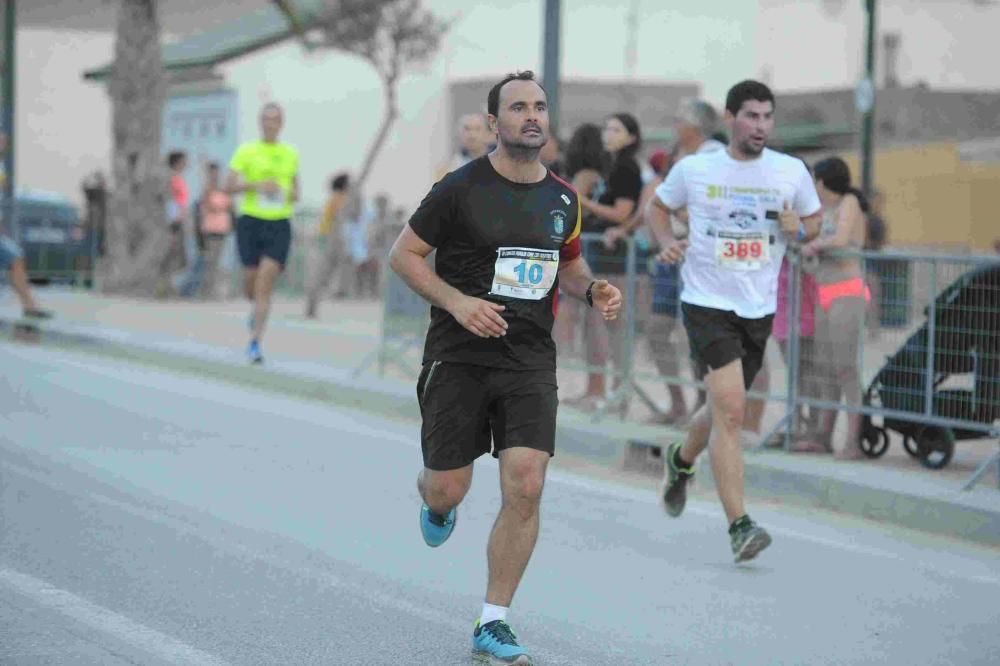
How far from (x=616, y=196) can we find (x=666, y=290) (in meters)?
1.03

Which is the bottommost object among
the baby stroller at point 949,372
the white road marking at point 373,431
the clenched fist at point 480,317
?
the white road marking at point 373,431

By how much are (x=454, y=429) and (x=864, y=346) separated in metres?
4.90

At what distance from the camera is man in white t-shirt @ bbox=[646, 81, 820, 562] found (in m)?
8.35

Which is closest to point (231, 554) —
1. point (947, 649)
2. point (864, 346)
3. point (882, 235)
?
point (947, 649)

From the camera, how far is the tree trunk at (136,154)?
24.9 meters

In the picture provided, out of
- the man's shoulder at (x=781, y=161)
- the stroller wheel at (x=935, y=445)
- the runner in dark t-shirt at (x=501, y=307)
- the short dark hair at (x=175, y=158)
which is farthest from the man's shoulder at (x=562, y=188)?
the short dark hair at (x=175, y=158)

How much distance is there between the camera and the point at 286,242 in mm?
15008

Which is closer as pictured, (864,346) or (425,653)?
(425,653)

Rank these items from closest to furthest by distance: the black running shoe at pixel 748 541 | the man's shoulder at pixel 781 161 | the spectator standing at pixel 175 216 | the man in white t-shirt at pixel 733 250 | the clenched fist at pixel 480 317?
the clenched fist at pixel 480 317 < the black running shoe at pixel 748 541 < the man in white t-shirt at pixel 733 250 < the man's shoulder at pixel 781 161 < the spectator standing at pixel 175 216

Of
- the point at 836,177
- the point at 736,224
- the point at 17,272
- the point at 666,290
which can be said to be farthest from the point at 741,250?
the point at 17,272

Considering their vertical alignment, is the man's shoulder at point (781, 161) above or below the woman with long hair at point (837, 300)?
above

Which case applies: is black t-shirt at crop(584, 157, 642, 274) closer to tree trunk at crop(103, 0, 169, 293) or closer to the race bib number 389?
the race bib number 389

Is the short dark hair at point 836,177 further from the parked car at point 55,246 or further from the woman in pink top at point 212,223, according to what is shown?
the parked car at point 55,246

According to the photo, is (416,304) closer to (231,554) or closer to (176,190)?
(231,554)
